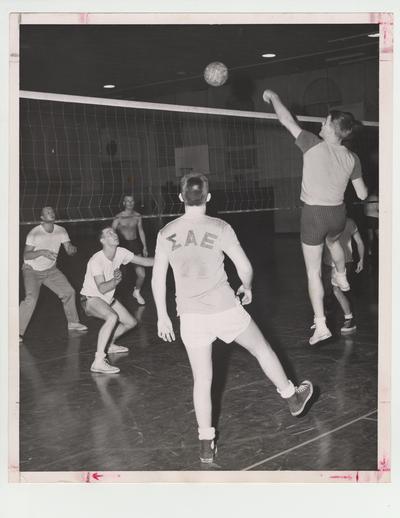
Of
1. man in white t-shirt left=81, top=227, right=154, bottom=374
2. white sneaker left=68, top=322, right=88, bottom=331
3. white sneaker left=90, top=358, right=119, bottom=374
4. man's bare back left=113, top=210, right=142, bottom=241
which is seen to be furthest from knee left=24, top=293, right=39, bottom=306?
man's bare back left=113, top=210, right=142, bottom=241

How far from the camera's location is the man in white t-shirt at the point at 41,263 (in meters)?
7.48

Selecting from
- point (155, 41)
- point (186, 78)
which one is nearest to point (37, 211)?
point (186, 78)

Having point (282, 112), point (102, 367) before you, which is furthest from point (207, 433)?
point (282, 112)

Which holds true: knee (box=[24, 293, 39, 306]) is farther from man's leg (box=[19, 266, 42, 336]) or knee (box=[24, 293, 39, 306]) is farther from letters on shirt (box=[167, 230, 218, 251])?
letters on shirt (box=[167, 230, 218, 251])

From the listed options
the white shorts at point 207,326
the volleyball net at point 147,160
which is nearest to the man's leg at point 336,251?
the white shorts at point 207,326

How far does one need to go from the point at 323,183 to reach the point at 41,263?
3.30 meters

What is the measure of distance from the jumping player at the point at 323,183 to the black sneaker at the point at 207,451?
237cm

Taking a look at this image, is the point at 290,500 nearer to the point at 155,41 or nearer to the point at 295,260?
the point at 295,260

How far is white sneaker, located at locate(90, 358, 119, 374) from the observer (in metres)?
6.16

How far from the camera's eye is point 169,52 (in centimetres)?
1659

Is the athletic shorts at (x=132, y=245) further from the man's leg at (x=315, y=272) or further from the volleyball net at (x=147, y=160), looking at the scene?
the volleyball net at (x=147, y=160)

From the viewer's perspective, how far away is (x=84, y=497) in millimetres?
3799

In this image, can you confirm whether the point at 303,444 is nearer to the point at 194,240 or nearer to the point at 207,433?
the point at 207,433

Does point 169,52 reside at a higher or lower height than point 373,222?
higher
